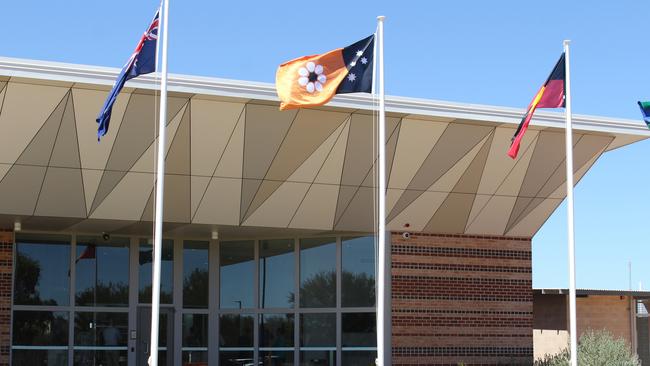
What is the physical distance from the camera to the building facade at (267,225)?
19.4 meters

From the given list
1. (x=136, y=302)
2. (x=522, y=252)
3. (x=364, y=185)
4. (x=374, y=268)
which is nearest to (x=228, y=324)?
(x=136, y=302)

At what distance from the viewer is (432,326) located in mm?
23297

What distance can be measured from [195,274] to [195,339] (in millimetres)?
1667

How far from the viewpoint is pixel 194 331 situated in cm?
2486

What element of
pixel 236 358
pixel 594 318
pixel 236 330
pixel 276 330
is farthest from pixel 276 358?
Result: pixel 594 318

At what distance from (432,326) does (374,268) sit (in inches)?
77.8

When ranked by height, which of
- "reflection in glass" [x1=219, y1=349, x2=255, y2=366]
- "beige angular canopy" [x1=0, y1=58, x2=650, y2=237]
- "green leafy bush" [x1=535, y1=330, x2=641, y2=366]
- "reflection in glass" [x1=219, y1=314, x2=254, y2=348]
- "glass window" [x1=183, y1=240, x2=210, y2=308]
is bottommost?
"reflection in glass" [x1=219, y1=349, x2=255, y2=366]

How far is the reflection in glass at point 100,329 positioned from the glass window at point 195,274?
5.69 feet

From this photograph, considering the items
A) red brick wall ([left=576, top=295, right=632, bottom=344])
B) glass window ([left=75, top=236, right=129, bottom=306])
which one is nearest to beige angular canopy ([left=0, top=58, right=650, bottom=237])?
glass window ([left=75, top=236, right=129, bottom=306])

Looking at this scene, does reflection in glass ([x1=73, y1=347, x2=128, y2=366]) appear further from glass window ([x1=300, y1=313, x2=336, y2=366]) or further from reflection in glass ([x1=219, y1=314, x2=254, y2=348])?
glass window ([x1=300, y1=313, x2=336, y2=366])

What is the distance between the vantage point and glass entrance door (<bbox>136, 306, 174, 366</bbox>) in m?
23.9

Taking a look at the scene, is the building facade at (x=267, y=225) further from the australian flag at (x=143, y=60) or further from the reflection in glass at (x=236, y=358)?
the australian flag at (x=143, y=60)

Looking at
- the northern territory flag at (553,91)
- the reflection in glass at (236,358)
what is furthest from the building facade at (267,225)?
the northern territory flag at (553,91)

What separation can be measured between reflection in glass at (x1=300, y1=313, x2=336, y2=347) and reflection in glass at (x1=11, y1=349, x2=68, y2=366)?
581 centimetres
